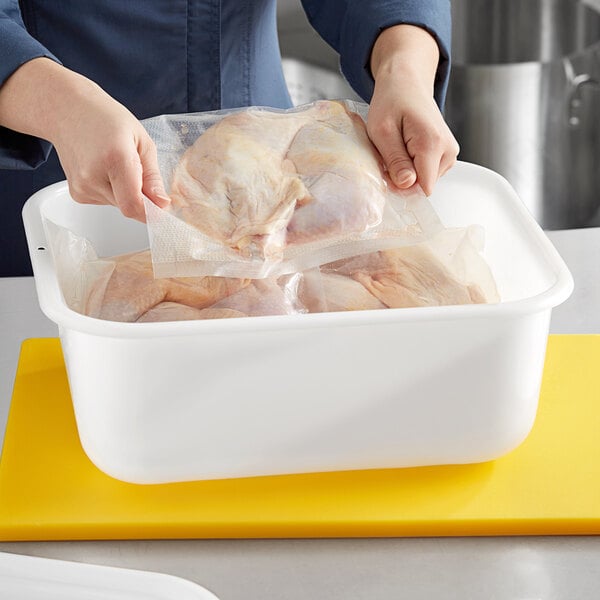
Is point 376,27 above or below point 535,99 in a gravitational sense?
above

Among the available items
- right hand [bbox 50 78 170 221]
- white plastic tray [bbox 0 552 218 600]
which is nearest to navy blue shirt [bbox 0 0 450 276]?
right hand [bbox 50 78 170 221]

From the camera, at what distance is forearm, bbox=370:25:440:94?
33.4 inches

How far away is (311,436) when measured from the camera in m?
0.66

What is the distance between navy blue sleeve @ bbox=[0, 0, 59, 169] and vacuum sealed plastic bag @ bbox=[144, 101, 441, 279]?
127mm

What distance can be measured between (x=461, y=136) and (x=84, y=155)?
1548 mm

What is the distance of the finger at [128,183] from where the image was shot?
688mm

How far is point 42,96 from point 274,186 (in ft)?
0.67

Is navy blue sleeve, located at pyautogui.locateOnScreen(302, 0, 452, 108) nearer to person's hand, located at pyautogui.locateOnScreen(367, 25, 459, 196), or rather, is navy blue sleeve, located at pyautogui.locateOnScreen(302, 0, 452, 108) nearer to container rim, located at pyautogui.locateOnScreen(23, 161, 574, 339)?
person's hand, located at pyautogui.locateOnScreen(367, 25, 459, 196)

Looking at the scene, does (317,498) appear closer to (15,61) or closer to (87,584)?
(87,584)

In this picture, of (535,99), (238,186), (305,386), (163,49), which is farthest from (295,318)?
(535,99)

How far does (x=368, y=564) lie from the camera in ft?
2.12

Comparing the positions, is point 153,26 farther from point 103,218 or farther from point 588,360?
point 588,360

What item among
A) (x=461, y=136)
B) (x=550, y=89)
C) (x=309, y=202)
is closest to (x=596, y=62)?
(x=550, y=89)

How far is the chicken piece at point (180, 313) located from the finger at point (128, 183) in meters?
0.07
